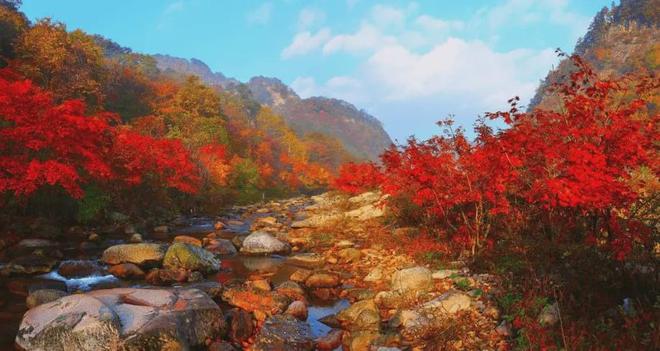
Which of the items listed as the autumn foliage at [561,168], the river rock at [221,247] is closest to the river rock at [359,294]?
the autumn foliage at [561,168]

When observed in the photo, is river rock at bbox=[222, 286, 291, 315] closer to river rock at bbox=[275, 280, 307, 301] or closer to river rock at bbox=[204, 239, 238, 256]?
river rock at bbox=[275, 280, 307, 301]

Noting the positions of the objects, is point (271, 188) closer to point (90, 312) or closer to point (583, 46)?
point (90, 312)

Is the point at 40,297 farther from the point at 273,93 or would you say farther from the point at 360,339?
the point at 273,93

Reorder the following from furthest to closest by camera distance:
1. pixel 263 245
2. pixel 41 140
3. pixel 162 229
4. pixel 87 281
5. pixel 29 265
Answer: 1. pixel 162 229
2. pixel 263 245
3. pixel 41 140
4. pixel 29 265
5. pixel 87 281

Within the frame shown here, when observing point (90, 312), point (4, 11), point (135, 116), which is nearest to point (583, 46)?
point (135, 116)

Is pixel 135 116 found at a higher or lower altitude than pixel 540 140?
higher

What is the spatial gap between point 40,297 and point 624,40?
100126 millimetres

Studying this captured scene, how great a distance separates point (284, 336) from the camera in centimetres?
795

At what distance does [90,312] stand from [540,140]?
30.3ft

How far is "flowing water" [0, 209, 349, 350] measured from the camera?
8688 mm

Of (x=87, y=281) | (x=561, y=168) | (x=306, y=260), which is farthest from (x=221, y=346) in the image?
(x=561, y=168)

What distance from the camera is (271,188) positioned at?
1977 inches

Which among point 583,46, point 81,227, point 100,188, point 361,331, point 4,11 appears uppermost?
point 583,46

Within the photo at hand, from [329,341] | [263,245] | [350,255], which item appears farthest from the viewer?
[263,245]
